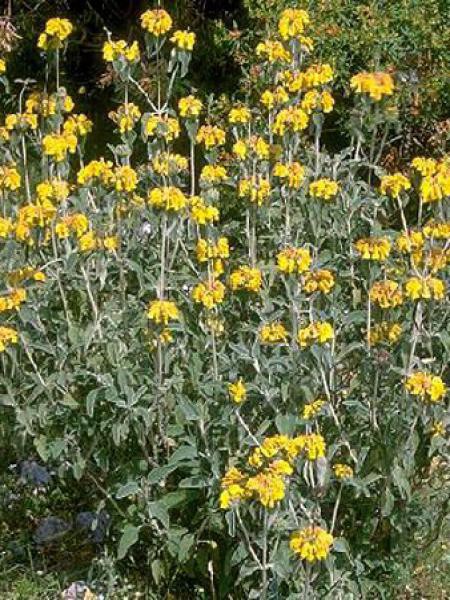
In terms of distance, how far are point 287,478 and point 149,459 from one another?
0.49m

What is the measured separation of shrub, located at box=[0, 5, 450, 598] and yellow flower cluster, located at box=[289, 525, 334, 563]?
21 mm

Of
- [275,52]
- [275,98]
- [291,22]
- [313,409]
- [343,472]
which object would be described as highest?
[291,22]

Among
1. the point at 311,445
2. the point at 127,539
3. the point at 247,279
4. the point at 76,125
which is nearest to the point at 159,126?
the point at 247,279

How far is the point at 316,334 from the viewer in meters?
2.53

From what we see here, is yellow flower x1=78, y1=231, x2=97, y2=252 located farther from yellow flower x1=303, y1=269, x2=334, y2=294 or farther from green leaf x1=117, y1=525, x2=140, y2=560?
green leaf x1=117, y1=525, x2=140, y2=560

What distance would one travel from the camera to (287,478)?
2570 mm

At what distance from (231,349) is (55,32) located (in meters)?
0.97

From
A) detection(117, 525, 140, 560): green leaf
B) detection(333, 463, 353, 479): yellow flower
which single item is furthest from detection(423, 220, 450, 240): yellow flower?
detection(117, 525, 140, 560): green leaf

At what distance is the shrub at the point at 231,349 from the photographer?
2.66 metres

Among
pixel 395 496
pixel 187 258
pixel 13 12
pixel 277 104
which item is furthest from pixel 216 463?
pixel 13 12

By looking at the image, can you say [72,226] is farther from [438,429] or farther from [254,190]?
[438,429]

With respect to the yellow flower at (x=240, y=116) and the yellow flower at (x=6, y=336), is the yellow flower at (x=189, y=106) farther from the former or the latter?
the yellow flower at (x=6, y=336)

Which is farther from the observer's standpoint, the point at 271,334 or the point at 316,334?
the point at 271,334

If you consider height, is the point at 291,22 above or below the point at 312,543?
above
